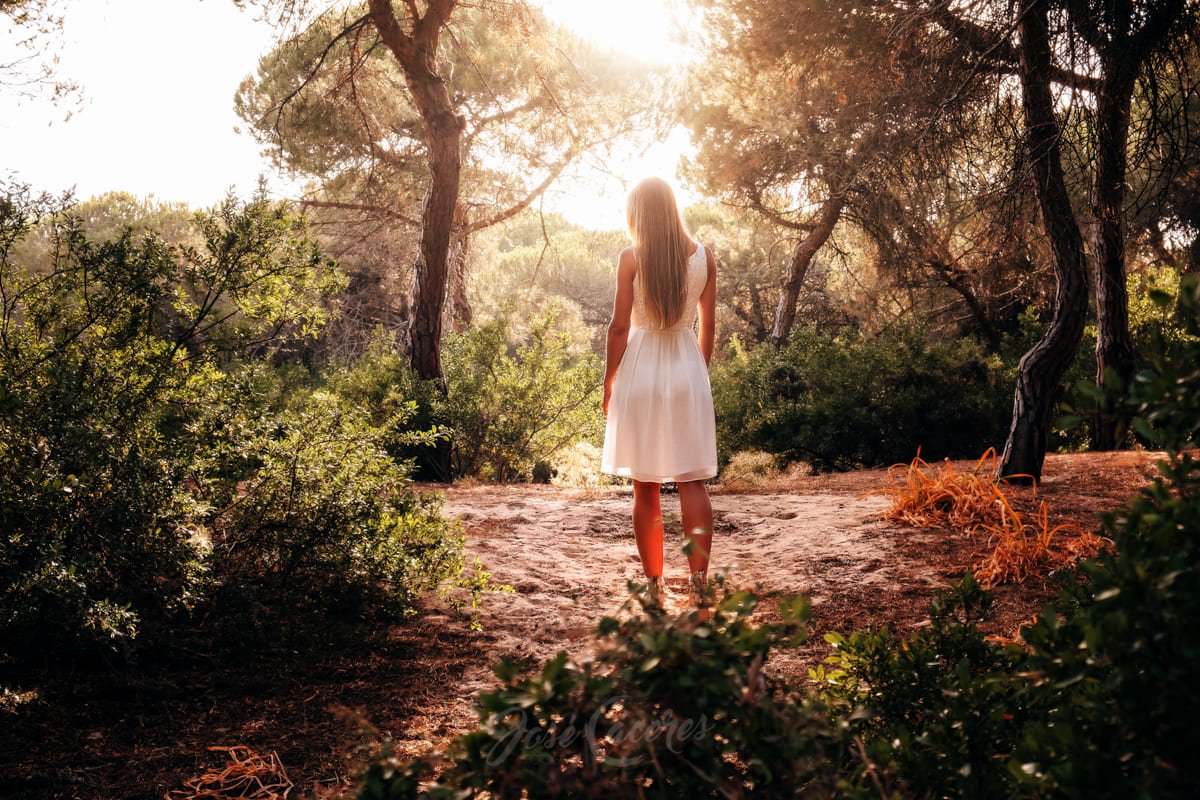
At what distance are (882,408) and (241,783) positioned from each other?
29.6ft

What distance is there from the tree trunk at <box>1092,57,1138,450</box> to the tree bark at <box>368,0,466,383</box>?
6.04 meters

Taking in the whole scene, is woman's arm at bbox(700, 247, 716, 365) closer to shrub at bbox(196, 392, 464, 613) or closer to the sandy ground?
the sandy ground

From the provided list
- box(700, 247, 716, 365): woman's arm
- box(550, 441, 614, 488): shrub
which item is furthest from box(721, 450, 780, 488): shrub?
box(700, 247, 716, 365): woman's arm

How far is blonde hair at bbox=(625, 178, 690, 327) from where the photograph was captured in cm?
381

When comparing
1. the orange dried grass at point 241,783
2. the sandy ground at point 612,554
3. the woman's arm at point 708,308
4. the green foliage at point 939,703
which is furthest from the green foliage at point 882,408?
the orange dried grass at point 241,783

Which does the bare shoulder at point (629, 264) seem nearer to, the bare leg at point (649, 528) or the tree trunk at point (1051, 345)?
the bare leg at point (649, 528)

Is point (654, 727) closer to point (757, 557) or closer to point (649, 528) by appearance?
point (649, 528)

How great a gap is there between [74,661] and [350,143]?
1397 centimetres

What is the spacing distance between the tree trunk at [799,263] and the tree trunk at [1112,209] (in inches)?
220

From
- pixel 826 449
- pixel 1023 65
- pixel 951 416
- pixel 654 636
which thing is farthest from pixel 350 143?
pixel 654 636

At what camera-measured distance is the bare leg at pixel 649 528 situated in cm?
381

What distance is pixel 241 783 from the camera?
2.20m

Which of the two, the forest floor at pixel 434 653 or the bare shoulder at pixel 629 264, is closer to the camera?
the forest floor at pixel 434 653

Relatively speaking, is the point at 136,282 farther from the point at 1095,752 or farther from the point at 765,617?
the point at 1095,752
